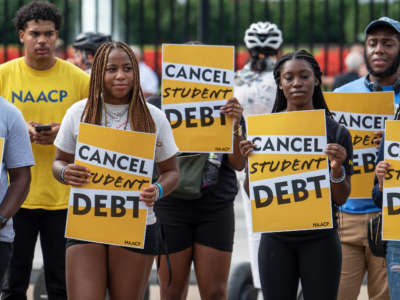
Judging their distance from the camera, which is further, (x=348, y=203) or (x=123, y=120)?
(x=348, y=203)

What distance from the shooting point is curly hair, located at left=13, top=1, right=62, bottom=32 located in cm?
537

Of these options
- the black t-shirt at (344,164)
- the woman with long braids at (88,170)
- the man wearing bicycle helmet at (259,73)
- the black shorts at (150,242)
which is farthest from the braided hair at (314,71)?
the man wearing bicycle helmet at (259,73)

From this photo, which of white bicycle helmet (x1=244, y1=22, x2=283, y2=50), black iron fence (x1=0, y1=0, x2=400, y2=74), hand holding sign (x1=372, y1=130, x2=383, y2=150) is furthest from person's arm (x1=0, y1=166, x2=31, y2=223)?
black iron fence (x1=0, y1=0, x2=400, y2=74)

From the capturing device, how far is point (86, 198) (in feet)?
14.2

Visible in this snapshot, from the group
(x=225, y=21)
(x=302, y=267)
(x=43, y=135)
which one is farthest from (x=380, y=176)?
(x=225, y=21)

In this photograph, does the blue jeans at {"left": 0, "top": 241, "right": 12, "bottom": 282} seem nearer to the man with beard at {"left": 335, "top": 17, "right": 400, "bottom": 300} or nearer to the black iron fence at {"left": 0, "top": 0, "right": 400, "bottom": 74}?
the man with beard at {"left": 335, "top": 17, "right": 400, "bottom": 300}

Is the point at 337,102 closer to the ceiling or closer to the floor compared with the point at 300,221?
closer to the ceiling

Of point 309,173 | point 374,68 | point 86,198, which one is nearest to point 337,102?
point 374,68

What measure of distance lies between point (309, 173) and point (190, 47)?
1265 mm

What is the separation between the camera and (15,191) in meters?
4.15

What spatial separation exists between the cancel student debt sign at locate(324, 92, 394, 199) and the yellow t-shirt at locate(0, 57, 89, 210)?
1.56 meters

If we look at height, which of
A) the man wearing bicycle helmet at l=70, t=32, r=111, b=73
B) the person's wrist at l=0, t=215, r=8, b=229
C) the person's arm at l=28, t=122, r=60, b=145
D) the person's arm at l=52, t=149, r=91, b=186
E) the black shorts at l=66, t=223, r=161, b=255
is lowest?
the black shorts at l=66, t=223, r=161, b=255

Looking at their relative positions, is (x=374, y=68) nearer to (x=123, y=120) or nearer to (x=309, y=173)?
(x=309, y=173)

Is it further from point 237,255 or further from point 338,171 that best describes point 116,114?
point 237,255
